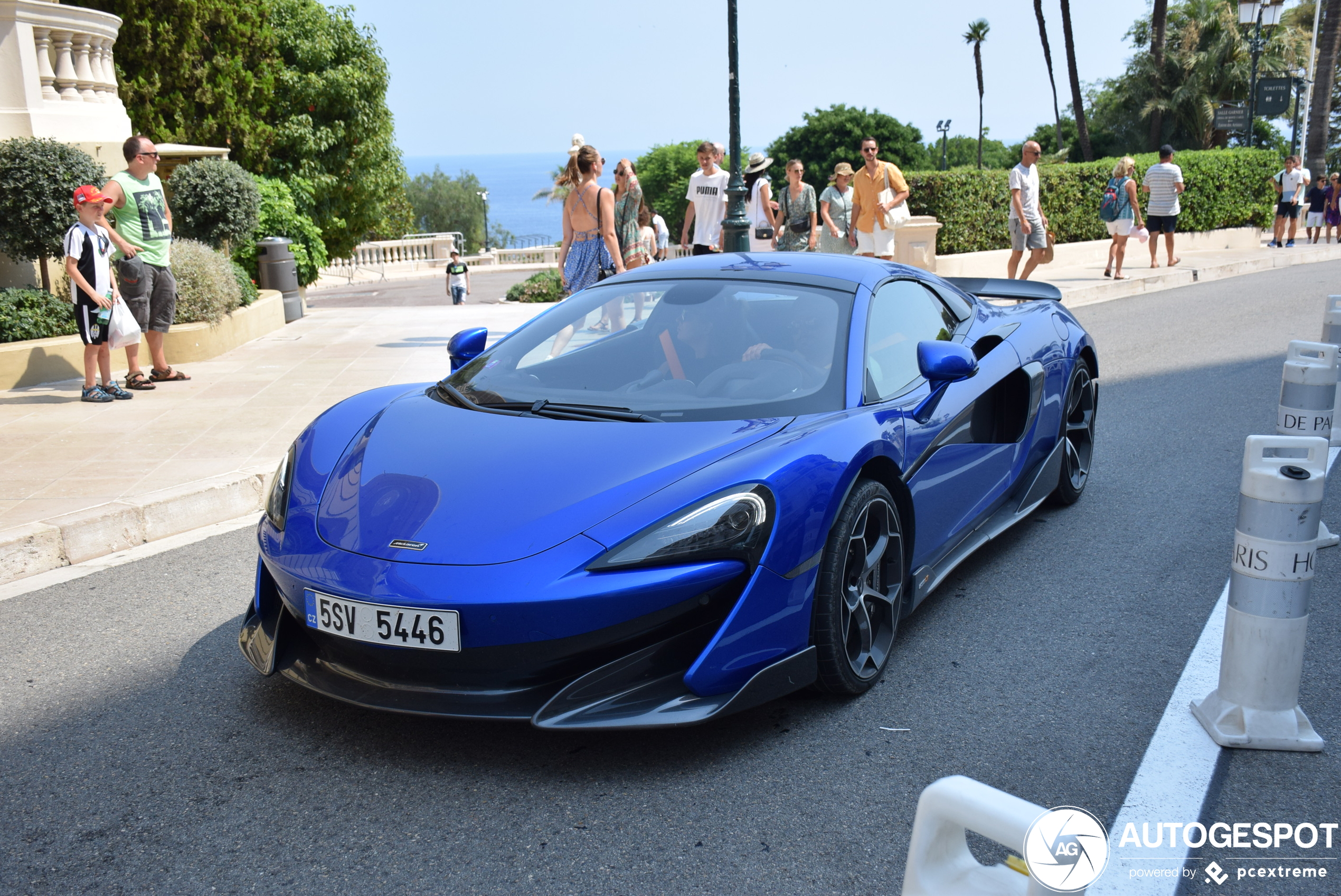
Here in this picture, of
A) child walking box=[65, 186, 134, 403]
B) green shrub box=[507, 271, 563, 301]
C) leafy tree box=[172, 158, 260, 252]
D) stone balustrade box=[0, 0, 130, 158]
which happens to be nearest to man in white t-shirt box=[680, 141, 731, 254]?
leafy tree box=[172, 158, 260, 252]

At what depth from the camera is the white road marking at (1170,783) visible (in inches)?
94.4

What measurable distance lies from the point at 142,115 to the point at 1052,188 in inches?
631

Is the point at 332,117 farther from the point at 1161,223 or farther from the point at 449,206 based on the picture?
the point at 449,206

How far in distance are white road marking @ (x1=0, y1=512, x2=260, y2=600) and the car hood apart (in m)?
2.03

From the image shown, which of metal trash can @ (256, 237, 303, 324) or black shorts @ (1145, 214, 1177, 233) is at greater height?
black shorts @ (1145, 214, 1177, 233)

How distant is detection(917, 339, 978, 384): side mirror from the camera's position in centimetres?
367

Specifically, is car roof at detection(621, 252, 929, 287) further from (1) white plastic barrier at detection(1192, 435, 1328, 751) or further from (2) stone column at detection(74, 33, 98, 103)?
(2) stone column at detection(74, 33, 98, 103)

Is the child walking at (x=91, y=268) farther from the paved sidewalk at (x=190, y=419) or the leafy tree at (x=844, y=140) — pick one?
the leafy tree at (x=844, y=140)

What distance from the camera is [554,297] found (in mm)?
18250

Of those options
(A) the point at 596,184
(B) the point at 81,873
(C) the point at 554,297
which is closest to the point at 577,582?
(B) the point at 81,873

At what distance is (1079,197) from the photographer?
64.0 feet

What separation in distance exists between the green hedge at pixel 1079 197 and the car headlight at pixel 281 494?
1480 centimetres

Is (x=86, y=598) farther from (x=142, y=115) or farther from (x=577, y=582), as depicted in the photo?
(x=142, y=115)

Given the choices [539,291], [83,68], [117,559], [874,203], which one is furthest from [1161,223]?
[117,559]
